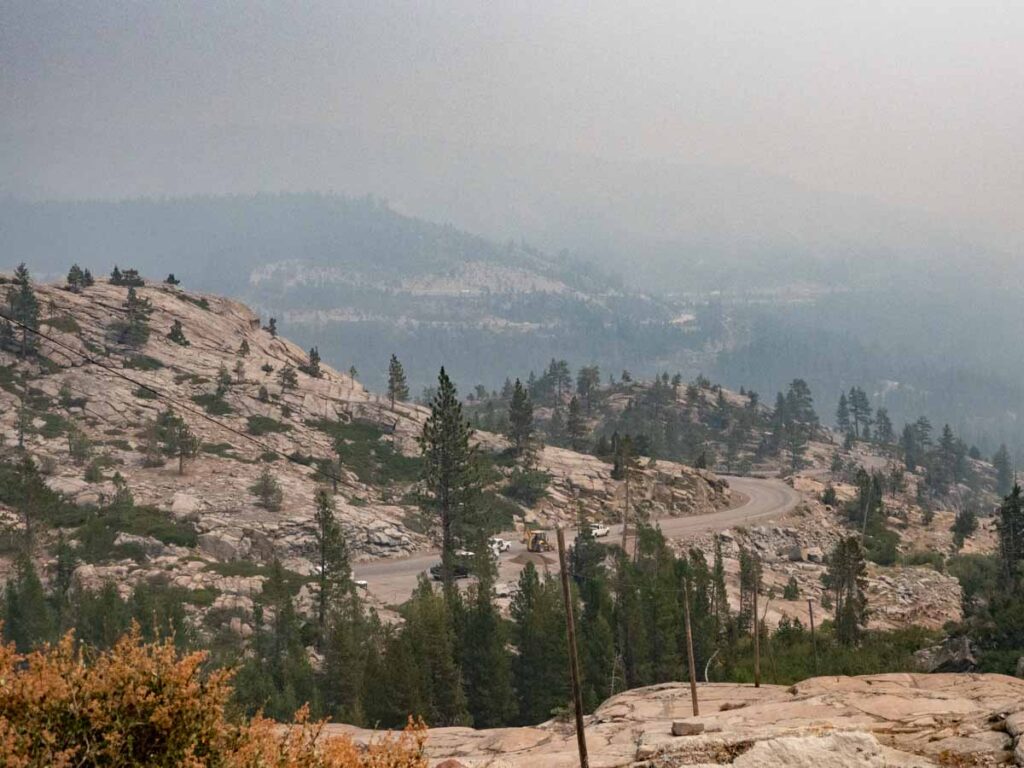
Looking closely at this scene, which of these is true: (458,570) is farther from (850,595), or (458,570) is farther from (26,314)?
(26,314)

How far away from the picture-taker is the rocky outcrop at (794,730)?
42.5ft

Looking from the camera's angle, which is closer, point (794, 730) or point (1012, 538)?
point (794, 730)

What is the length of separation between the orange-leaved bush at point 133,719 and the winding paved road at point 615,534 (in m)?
37.9

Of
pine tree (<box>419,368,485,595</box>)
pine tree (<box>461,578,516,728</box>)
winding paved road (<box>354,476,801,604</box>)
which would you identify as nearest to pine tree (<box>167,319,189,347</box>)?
winding paved road (<box>354,476,801,604</box>)

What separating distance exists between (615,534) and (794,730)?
7089cm

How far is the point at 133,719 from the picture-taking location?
10227 millimetres

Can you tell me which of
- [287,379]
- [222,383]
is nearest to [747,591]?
[222,383]

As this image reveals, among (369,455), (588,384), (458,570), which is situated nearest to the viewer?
(458,570)

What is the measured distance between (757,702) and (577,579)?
3615 centimetres

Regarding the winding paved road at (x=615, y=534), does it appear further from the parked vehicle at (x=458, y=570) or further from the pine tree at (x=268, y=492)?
the pine tree at (x=268, y=492)

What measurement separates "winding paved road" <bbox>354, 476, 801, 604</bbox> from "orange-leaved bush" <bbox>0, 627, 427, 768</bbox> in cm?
3794

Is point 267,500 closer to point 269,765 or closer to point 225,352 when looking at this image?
point 225,352

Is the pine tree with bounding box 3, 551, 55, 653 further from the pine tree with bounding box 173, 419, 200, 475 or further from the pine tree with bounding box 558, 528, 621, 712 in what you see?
the pine tree with bounding box 173, 419, 200, 475

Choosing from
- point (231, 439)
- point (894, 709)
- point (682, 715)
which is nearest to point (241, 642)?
point (682, 715)
